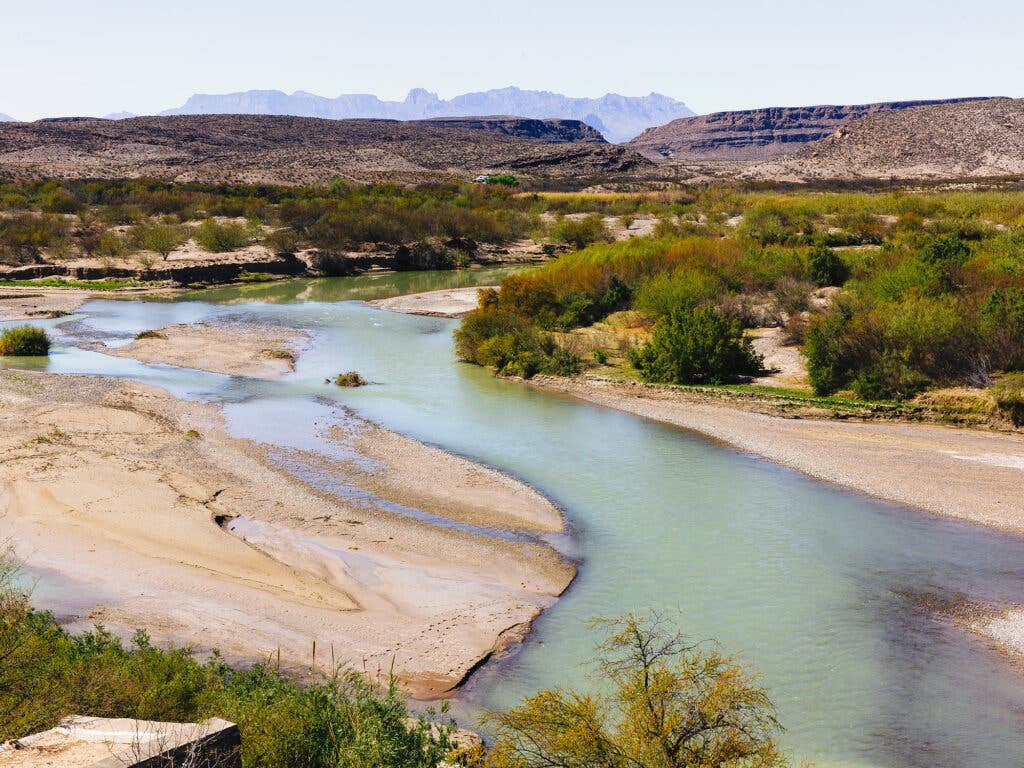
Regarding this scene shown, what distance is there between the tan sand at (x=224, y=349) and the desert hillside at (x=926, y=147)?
81.4 meters

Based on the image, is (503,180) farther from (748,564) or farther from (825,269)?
(748,564)

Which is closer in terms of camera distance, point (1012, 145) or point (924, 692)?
point (924, 692)

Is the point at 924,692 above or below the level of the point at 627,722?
below

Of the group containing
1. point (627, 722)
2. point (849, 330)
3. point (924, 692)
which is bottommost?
point (924, 692)

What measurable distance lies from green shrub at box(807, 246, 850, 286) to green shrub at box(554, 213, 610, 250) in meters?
26.3

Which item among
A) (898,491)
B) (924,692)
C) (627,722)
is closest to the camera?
(627,722)

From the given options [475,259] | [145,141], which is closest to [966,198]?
[475,259]

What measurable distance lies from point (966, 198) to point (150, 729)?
2432 inches

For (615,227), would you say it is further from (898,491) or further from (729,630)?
(729,630)

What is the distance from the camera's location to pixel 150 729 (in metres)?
7.01

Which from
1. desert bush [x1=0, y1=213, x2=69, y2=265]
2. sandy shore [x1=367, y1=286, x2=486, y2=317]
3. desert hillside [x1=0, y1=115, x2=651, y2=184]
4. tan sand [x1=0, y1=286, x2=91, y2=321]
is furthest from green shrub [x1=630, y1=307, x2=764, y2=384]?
desert hillside [x1=0, y1=115, x2=651, y2=184]

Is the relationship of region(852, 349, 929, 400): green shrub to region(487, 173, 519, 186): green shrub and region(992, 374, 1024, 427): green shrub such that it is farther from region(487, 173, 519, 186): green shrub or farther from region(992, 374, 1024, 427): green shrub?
region(487, 173, 519, 186): green shrub

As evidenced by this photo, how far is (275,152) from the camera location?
4515 inches

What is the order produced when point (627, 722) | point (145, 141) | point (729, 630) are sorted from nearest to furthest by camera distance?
point (627, 722), point (729, 630), point (145, 141)
